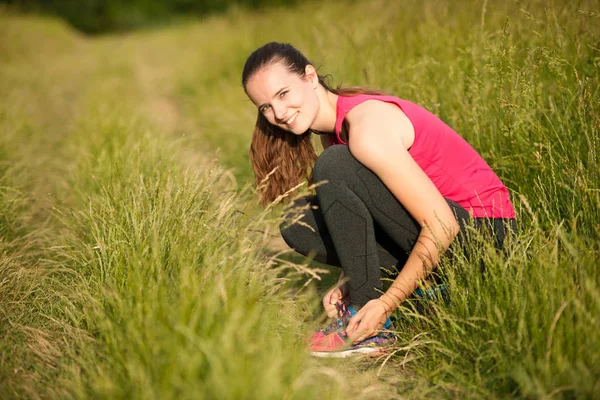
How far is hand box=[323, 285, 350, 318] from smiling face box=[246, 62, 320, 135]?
632mm

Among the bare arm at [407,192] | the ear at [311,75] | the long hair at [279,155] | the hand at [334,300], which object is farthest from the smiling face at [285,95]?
the hand at [334,300]

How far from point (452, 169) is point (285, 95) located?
664 mm

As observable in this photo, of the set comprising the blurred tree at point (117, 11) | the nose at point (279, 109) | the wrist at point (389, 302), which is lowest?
the wrist at point (389, 302)

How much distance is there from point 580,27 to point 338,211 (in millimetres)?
1691

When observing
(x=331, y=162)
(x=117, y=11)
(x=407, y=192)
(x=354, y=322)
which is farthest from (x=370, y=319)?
(x=117, y=11)

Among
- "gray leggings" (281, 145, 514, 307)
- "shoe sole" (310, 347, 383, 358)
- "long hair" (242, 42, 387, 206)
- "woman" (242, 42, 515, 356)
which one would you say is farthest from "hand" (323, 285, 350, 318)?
"long hair" (242, 42, 387, 206)

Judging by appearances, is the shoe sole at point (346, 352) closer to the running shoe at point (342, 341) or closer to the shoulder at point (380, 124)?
the running shoe at point (342, 341)

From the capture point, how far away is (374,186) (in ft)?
6.09

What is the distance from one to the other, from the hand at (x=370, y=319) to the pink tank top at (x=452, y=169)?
458mm

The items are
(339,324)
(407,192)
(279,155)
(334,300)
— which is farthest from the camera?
(279,155)

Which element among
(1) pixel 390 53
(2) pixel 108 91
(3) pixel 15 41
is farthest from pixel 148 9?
(1) pixel 390 53

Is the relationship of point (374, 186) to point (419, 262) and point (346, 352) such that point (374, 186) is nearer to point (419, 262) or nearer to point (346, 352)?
point (419, 262)

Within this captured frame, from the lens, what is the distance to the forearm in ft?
5.73

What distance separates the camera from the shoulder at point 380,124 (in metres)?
1.78
